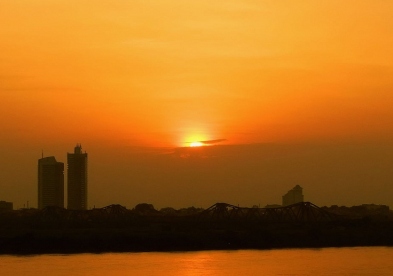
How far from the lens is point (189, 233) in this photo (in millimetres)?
98938

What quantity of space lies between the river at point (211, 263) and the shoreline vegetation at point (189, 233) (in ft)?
24.0

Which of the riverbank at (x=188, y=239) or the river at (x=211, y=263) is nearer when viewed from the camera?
the river at (x=211, y=263)

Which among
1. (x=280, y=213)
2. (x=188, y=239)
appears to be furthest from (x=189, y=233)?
(x=280, y=213)

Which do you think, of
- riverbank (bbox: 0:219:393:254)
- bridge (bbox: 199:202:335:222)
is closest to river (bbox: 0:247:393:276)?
riverbank (bbox: 0:219:393:254)

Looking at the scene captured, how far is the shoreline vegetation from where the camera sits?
88.2m

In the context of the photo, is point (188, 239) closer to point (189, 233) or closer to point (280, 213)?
point (189, 233)

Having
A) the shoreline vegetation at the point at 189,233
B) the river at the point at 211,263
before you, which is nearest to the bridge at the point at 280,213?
the shoreline vegetation at the point at 189,233

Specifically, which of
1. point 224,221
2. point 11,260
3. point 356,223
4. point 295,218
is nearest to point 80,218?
point 224,221

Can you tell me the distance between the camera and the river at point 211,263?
61.9m

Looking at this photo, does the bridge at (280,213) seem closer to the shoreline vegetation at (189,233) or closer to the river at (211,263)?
the shoreline vegetation at (189,233)

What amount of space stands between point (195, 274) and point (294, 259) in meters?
12.2

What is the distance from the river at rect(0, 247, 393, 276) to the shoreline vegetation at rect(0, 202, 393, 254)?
7325 millimetres

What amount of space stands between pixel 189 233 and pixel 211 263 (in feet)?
96.4

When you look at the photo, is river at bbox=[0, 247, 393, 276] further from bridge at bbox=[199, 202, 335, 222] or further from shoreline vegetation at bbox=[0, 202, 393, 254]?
bridge at bbox=[199, 202, 335, 222]
